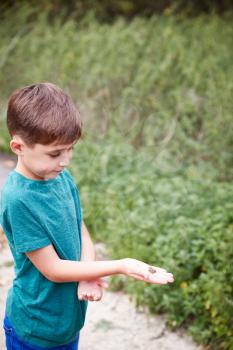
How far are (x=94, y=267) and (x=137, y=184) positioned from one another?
3.11 meters

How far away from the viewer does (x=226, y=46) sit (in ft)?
24.2

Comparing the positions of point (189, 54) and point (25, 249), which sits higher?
point (189, 54)

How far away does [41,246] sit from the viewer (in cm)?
196

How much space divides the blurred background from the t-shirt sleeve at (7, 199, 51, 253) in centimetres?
178

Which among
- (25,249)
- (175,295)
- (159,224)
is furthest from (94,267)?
(159,224)

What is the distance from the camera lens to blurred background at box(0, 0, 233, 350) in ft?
12.5

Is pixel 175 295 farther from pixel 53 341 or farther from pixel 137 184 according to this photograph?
pixel 53 341

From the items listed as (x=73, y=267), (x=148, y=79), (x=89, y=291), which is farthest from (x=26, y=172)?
(x=148, y=79)

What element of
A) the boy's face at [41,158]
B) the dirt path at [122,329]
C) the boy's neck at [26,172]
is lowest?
the dirt path at [122,329]

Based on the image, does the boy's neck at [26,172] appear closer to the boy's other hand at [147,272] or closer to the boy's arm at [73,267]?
the boy's arm at [73,267]

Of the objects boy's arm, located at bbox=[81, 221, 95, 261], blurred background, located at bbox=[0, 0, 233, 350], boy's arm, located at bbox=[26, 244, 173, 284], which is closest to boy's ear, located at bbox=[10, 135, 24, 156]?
boy's arm, located at bbox=[26, 244, 173, 284]

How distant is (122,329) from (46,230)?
2.05m

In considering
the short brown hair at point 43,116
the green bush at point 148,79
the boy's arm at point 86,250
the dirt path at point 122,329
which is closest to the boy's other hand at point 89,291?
the boy's arm at point 86,250

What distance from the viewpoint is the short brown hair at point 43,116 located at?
191cm
